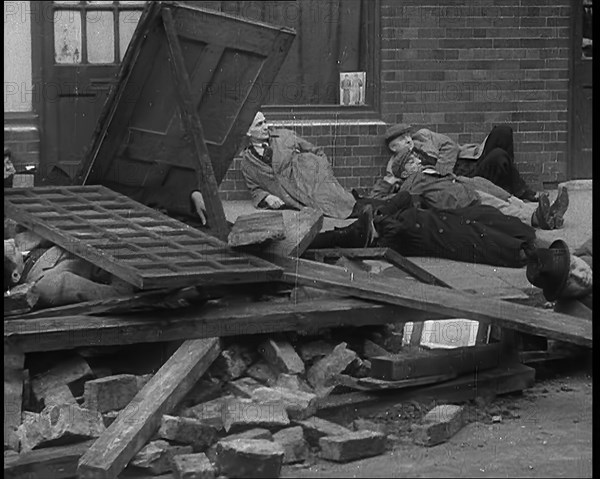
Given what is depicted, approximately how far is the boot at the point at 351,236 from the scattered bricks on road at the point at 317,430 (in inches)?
83.8

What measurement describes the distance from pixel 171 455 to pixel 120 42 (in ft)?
12.6

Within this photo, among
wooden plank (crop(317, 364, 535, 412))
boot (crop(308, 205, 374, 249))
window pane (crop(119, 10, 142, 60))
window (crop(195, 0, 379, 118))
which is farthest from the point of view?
window (crop(195, 0, 379, 118))

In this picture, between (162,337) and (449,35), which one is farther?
(449,35)

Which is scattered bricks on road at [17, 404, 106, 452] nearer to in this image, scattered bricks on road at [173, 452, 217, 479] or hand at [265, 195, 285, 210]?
scattered bricks on road at [173, 452, 217, 479]

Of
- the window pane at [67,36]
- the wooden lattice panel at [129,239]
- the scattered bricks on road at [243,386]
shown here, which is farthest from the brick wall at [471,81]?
the scattered bricks on road at [243,386]

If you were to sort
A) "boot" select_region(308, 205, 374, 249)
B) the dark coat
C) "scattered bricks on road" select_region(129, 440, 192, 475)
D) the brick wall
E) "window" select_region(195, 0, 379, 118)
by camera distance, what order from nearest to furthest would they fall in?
"scattered bricks on road" select_region(129, 440, 192, 475) < "boot" select_region(308, 205, 374, 249) < the dark coat < "window" select_region(195, 0, 379, 118) < the brick wall

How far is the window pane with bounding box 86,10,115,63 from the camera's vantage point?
760 cm

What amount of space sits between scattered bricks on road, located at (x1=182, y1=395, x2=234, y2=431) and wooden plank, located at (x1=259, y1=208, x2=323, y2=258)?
1.17m

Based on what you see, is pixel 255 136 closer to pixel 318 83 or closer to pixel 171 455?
pixel 318 83

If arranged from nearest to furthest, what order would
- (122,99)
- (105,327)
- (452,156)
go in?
1. (105,327)
2. (122,99)
3. (452,156)

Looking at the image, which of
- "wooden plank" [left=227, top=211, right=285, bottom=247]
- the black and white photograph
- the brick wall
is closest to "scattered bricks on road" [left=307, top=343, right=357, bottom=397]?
the black and white photograph

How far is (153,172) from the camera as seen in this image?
7051 millimetres

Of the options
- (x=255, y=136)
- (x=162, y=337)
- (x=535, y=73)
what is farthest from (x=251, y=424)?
(x=535, y=73)

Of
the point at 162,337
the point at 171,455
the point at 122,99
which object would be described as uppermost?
the point at 122,99
